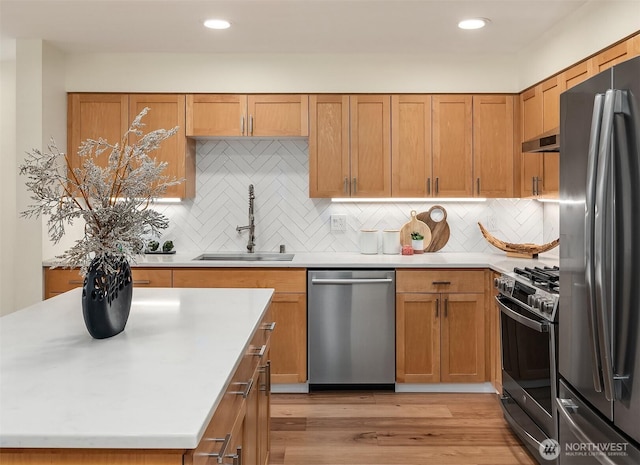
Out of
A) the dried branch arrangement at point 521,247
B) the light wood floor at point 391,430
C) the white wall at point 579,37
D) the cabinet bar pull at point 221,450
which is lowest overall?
the light wood floor at point 391,430

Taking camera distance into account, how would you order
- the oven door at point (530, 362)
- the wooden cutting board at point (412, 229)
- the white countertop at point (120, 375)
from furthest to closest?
the wooden cutting board at point (412, 229)
the oven door at point (530, 362)
the white countertop at point (120, 375)

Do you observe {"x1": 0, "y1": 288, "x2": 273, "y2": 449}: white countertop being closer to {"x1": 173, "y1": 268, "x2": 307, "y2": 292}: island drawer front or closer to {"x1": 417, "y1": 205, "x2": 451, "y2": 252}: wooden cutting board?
{"x1": 173, "y1": 268, "x2": 307, "y2": 292}: island drawer front

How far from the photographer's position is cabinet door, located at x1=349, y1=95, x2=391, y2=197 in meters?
4.15

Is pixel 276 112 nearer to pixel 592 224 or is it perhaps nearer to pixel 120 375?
pixel 592 224

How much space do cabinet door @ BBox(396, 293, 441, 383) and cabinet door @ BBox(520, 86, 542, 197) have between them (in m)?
1.05

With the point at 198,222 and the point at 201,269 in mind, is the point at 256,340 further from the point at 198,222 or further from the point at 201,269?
the point at 198,222

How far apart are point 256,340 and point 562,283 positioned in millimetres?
1158

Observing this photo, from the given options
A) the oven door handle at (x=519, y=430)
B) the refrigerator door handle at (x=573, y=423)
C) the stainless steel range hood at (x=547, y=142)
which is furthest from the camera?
the stainless steel range hood at (x=547, y=142)

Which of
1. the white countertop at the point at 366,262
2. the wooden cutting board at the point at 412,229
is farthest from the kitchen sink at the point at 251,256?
the wooden cutting board at the point at 412,229

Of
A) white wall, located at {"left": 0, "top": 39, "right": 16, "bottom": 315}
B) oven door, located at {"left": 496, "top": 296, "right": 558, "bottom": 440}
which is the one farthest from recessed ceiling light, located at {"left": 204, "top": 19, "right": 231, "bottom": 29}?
oven door, located at {"left": 496, "top": 296, "right": 558, "bottom": 440}

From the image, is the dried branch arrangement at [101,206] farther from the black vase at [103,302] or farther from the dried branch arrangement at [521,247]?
the dried branch arrangement at [521,247]

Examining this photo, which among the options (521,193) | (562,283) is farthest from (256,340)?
(521,193)

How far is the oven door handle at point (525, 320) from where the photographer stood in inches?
98.6

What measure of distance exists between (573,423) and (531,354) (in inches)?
28.0
